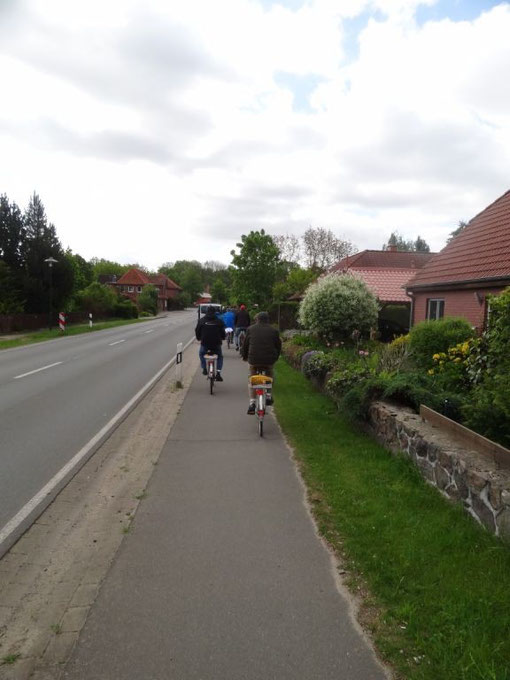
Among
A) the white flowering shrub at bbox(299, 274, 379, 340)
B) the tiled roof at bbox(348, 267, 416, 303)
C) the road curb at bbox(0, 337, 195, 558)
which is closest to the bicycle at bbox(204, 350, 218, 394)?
the road curb at bbox(0, 337, 195, 558)

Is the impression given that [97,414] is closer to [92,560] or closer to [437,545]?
[92,560]

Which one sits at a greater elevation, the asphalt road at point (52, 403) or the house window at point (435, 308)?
the house window at point (435, 308)

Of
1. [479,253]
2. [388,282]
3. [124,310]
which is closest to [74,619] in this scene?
[479,253]

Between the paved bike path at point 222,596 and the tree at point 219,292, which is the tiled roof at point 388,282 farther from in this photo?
the tree at point 219,292

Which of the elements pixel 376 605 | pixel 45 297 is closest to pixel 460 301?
pixel 376 605

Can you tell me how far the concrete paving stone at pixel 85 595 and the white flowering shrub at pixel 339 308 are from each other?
12.3 m

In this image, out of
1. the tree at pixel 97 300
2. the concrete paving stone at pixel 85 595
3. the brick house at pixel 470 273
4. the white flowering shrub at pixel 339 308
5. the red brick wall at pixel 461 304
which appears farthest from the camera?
the tree at pixel 97 300

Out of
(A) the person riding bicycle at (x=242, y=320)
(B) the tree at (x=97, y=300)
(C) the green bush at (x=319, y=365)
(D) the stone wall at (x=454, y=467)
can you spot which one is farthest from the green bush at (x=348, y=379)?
(B) the tree at (x=97, y=300)

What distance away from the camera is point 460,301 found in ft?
51.0

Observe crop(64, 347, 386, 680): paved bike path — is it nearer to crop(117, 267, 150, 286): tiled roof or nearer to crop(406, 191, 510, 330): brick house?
crop(406, 191, 510, 330): brick house

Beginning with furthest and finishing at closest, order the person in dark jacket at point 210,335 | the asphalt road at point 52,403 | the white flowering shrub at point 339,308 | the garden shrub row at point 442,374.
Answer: the white flowering shrub at point 339,308 → the person in dark jacket at point 210,335 → the asphalt road at point 52,403 → the garden shrub row at point 442,374

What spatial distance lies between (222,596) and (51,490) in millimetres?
2904

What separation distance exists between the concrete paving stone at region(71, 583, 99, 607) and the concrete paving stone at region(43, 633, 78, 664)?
342mm

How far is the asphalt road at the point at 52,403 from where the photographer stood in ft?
20.7
